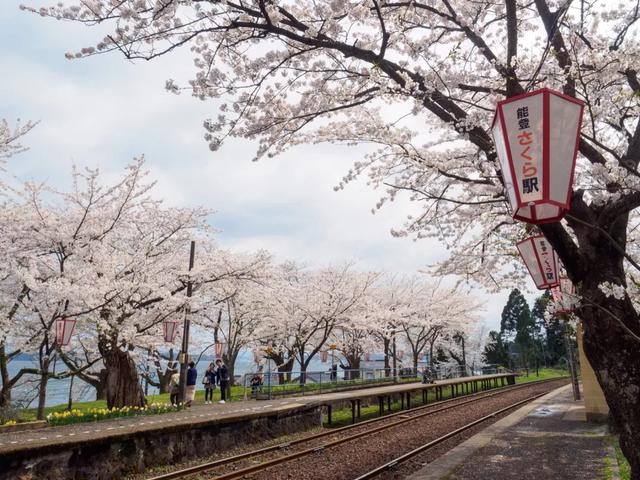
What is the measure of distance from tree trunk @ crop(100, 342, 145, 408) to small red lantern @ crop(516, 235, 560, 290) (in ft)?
44.0

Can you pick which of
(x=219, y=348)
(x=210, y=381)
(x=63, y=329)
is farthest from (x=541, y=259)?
(x=219, y=348)

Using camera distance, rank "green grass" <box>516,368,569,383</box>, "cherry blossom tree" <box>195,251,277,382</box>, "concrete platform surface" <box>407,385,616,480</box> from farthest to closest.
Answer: "green grass" <box>516,368,569,383</box>
"cherry blossom tree" <box>195,251,277,382</box>
"concrete platform surface" <box>407,385,616,480</box>

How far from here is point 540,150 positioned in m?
3.71

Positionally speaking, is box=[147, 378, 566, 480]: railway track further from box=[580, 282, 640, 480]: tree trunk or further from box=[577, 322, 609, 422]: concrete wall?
box=[580, 282, 640, 480]: tree trunk

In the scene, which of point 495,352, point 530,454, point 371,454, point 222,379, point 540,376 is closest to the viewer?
point 530,454

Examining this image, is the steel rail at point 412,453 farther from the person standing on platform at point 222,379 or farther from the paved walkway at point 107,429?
the person standing on platform at point 222,379

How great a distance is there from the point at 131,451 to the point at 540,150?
8.97 metres

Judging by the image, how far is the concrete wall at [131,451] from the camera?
7281mm

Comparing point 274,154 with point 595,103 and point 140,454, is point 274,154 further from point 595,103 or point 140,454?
point 140,454

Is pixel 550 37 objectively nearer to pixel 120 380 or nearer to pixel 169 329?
pixel 169 329

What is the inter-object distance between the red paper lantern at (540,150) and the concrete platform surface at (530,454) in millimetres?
6062

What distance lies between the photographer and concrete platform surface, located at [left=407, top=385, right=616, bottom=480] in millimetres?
8083

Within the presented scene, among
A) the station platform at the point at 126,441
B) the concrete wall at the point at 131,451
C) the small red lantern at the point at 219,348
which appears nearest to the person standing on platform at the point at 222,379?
the station platform at the point at 126,441

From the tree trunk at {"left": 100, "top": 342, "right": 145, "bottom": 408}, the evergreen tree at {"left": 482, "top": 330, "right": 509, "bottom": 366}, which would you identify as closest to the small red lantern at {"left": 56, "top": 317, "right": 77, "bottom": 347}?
the tree trunk at {"left": 100, "top": 342, "right": 145, "bottom": 408}
